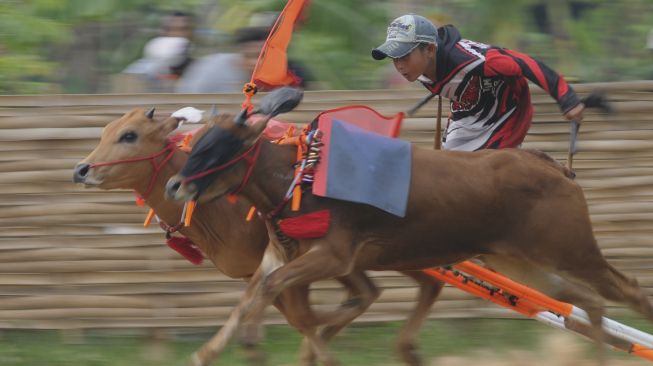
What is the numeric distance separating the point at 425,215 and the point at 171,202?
144 cm

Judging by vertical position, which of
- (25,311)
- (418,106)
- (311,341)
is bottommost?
(25,311)

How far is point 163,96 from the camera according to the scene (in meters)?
7.93

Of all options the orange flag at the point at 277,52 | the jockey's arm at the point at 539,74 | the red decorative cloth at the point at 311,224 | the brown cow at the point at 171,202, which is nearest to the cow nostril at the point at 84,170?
the brown cow at the point at 171,202

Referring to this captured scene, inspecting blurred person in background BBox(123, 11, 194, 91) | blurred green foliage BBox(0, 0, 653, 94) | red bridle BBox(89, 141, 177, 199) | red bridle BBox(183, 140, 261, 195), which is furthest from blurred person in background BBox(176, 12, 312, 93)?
red bridle BBox(183, 140, 261, 195)

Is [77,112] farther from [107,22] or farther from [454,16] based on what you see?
Answer: [454,16]

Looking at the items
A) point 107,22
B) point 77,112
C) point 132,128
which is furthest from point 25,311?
point 107,22

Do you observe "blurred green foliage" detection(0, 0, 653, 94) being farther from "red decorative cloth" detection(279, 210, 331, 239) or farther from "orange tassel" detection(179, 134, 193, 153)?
"red decorative cloth" detection(279, 210, 331, 239)

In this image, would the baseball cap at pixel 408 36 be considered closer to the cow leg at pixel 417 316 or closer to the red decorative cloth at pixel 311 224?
the red decorative cloth at pixel 311 224

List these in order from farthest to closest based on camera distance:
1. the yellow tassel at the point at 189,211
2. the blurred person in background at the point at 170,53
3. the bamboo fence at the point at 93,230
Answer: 1. the blurred person in background at the point at 170,53
2. the bamboo fence at the point at 93,230
3. the yellow tassel at the point at 189,211

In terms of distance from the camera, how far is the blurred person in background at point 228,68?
27.2 ft

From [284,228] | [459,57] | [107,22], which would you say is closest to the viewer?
[284,228]

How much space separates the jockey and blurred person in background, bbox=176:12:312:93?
1.55m

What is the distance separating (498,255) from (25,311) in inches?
125

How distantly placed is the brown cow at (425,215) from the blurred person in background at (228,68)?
6.47 feet
